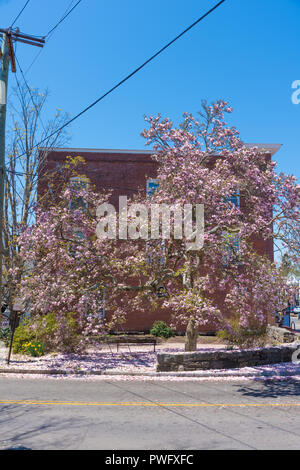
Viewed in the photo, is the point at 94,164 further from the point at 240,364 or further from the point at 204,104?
the point at 240,364

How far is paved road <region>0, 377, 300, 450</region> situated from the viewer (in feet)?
21.0

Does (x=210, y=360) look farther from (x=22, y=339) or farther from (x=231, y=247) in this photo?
(x=22, y=339)

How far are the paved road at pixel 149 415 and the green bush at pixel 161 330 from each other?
1127 centimetres

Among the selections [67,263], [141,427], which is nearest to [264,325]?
[67,263]

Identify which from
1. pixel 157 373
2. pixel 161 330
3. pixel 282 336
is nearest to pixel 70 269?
pixel 157 373

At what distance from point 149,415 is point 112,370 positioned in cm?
521

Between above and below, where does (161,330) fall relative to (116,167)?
below

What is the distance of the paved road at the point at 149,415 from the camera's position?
21.0 ft

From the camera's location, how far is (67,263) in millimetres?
14742

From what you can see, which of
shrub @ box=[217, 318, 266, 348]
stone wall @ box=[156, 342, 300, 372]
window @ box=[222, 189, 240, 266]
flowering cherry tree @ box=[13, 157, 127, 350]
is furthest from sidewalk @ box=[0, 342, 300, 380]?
window @ box=[222, 189, 240, 266]

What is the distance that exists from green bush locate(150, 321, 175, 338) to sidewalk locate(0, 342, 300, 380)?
7.21 metres

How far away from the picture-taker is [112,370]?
43.1ft

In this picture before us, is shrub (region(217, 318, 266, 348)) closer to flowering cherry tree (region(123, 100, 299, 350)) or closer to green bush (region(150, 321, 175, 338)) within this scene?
flowering cherry tree (region(123, 100, 299, 350))

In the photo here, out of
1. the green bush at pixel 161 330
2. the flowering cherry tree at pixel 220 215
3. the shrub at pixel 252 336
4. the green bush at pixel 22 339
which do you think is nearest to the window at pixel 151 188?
the flowering cherry tree at pixel 220 215
